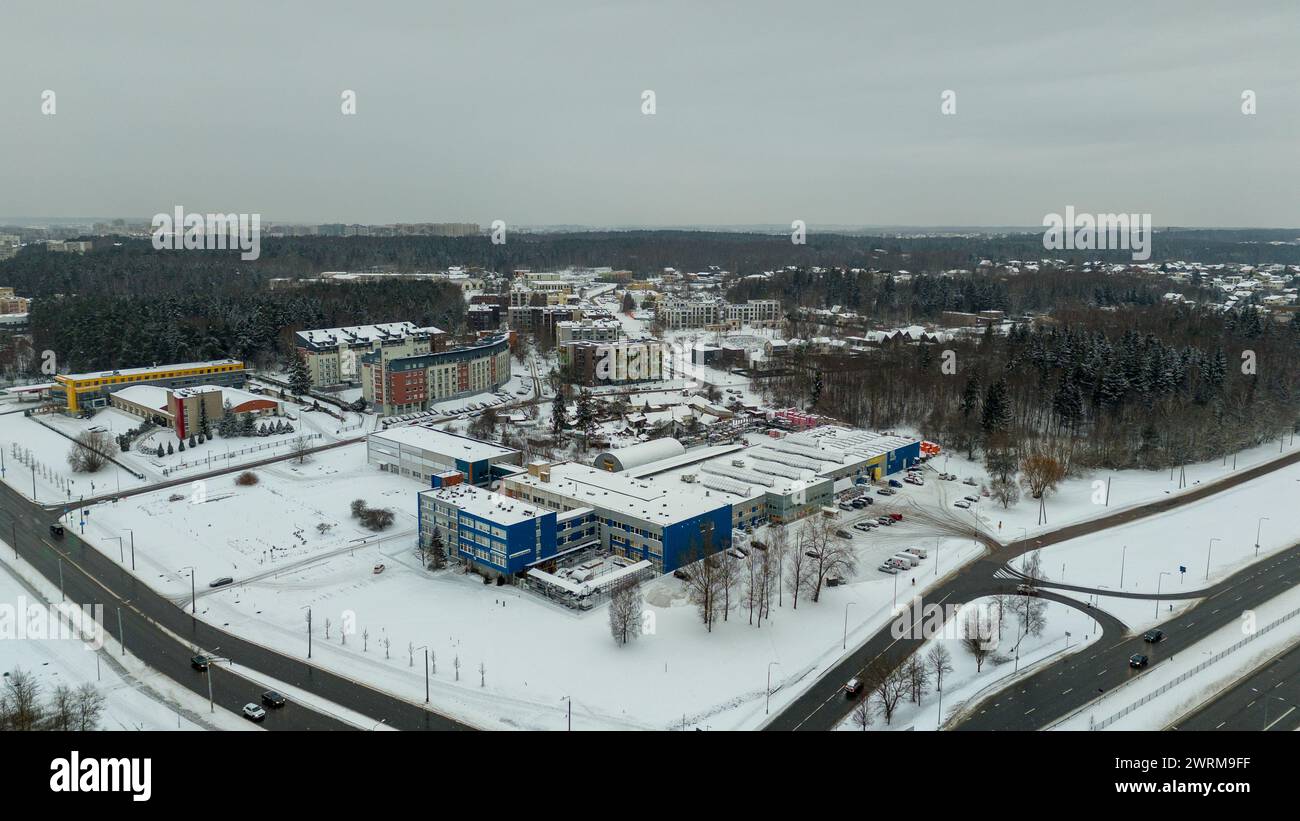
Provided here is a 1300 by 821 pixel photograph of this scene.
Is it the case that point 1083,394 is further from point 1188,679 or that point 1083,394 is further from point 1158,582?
point 1188,679

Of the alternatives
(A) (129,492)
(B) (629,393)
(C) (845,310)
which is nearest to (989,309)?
(C) (845,310)

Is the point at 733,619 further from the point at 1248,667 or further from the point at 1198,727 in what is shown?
the point at 1248,667

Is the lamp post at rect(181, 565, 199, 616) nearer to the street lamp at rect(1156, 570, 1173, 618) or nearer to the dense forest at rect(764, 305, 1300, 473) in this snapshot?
the street lamp at rect(1156, 570, 1173, 618)

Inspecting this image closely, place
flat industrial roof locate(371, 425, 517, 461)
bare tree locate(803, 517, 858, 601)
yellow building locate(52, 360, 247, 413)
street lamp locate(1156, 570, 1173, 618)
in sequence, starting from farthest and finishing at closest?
yellow building locate(52, 360, 247, 413) → flat industrial roof locate(371, 425, 517, 461) → bare tree locate(803, 517, 858, 601) → street lamp locate(1156, 570, 1173, 618)

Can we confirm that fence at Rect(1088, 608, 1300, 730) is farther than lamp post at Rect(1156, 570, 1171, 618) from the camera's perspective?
No

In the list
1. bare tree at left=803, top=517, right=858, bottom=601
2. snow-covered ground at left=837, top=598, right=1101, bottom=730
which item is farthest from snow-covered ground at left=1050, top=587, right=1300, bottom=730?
bare tree at left=803, top=517, right=858, bottom=601

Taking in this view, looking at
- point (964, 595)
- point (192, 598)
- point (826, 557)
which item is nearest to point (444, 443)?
point (192, 598)

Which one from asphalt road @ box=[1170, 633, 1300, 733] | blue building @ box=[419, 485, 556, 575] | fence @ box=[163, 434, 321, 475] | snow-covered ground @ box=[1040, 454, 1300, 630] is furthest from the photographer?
fence @ box=[163, 434, 321, 475]
